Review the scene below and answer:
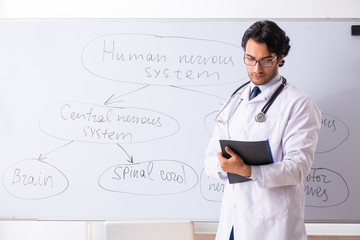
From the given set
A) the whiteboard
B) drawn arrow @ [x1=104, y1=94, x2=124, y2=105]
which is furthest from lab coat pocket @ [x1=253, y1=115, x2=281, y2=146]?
drawn arrow @ [x1=104, y1=94, x2=124, y2=105]

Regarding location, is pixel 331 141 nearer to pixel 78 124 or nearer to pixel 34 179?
pixel 78 124

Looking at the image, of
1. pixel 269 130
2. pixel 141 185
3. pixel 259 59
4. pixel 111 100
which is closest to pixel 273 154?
pixel 269 130

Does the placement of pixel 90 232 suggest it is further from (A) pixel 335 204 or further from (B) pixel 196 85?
(A) pixel 335 204

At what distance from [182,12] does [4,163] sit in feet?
4.16

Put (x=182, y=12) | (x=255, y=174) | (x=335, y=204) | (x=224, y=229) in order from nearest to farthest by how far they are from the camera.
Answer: (x=255, y=174), (x=224, y=229), (x=335, y=204), (x=182, y=12)

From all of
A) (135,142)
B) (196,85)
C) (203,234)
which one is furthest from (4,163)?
(203,234)

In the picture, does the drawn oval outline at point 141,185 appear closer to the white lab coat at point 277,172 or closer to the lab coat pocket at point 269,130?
the white lab coat at point 277,172

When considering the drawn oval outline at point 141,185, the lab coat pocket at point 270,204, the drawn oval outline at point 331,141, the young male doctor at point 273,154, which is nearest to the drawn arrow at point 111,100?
the drawn oval outline at point 141,185

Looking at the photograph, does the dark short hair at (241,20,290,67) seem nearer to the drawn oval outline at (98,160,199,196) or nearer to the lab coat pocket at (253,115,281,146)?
the lab coat pocket at (253,115,281,146)

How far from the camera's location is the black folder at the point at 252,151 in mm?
1484

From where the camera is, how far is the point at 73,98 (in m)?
2.16

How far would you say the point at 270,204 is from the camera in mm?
1604

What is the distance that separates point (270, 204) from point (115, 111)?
2.96 ft

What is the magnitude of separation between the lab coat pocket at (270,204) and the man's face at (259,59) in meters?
0.41
